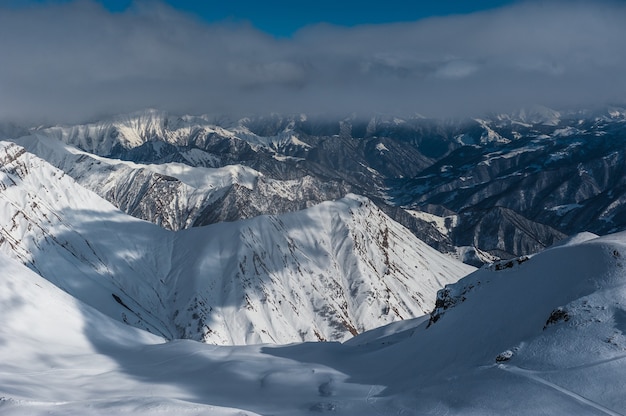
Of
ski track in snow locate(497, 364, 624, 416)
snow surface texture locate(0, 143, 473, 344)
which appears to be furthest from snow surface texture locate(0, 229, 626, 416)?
snow surface texture locate(0, 143, 473, 344)

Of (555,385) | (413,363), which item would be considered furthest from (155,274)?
(555,385)

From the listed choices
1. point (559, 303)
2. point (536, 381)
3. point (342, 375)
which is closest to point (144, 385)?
point (342, 375)

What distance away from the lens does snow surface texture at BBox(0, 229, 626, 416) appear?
30.4 meters

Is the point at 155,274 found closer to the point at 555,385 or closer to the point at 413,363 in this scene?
the point at 413,363

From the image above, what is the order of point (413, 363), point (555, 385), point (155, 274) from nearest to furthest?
1. point (555, 385)
2. point (413, 363)
3. point (155, 274)

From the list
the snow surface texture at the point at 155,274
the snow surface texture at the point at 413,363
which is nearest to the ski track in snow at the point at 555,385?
the snow surface texture at the point at 413,363

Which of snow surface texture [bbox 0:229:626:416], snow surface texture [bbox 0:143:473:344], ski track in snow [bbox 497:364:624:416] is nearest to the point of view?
ski track in snow [bbox 497:364:624:416]

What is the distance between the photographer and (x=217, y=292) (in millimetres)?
181250

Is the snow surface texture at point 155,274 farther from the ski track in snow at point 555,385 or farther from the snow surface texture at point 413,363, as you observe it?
the ski track in snow at point 555,385

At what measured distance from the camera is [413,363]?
44.8 m

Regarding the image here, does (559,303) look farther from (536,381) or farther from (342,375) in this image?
(342,375)

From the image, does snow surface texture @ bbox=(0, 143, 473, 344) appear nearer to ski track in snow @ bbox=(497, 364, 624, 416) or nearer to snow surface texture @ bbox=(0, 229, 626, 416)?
snow surface texture @ bbox=(0, 229, 626, 416)

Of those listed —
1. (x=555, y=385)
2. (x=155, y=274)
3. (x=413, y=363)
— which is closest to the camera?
(x=555, y=385)

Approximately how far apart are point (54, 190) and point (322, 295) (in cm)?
10203
